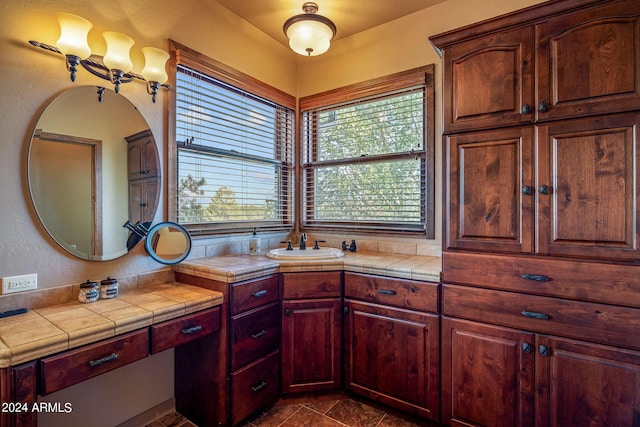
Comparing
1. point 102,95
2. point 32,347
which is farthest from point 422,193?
point 32,347

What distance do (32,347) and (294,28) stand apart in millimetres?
2177

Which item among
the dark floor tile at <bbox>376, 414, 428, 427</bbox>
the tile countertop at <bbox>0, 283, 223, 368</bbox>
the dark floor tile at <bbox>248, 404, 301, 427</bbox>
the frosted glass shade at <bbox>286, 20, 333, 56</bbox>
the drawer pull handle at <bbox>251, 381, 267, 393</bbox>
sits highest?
the frosted glass shade at <bbox>286, 20, 333, 56</bbox>

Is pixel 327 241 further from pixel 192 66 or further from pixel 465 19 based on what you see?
pixel 465 19

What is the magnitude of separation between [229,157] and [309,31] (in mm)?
1075

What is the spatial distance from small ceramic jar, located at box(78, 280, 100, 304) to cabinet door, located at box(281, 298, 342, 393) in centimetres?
104

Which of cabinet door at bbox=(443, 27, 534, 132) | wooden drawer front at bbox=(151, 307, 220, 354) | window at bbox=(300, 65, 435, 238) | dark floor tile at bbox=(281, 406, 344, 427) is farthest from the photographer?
window at bbox=(300, 65, 435, 238)

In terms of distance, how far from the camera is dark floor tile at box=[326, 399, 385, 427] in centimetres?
196

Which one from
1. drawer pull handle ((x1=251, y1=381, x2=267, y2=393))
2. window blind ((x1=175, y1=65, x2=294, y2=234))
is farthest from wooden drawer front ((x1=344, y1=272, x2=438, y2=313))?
window blind ((x1=175, y1=65, x2=294, y2=234))

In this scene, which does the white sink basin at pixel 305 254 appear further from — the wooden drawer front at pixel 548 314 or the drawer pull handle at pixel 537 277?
the drawer pull handle at pixel 537 277

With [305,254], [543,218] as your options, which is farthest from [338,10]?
[543,218]

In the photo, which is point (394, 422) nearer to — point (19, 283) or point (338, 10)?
point (19, 283)

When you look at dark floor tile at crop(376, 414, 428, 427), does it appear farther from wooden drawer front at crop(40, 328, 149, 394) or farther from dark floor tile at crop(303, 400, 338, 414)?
wooden drawer front at crop(40, 328, 149, 394)

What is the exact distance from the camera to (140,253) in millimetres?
1946

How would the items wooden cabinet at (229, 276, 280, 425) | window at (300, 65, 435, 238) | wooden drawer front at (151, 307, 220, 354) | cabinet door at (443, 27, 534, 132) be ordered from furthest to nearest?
window at (300, 65, 435, 238) < wooden cabinet at (229, 276, 280, 425) < cabinet door at (443, 27, 534, 132) < wooden drawer front at (151, 307, 220, 354)
